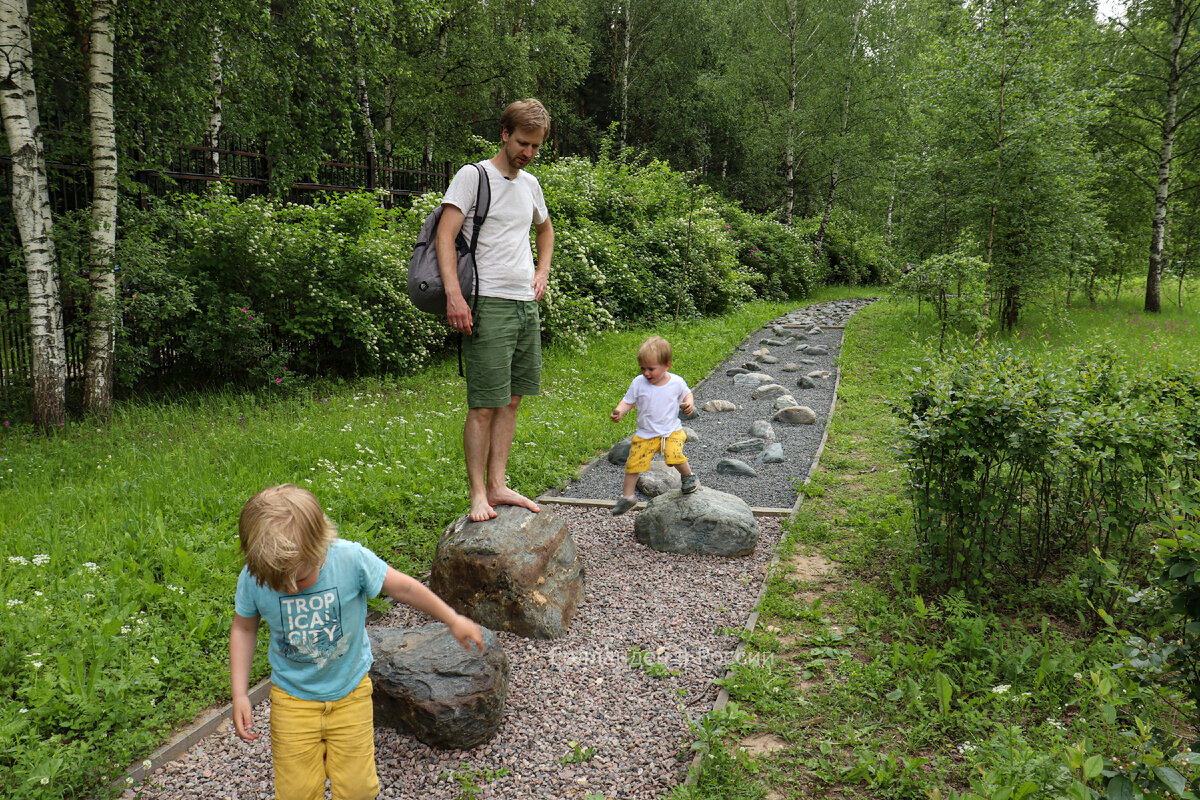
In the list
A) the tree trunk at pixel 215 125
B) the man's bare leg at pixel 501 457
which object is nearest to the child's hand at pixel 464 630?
the man's bare leg at pixel 501 457

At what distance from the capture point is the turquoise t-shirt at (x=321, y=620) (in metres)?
2.32

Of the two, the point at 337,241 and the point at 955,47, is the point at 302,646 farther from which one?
the point at 955,47

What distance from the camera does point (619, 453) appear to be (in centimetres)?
730

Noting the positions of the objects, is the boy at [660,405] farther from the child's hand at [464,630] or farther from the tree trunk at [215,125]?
the tree trunk at [215,125]

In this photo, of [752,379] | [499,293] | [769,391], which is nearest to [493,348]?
[499,293]

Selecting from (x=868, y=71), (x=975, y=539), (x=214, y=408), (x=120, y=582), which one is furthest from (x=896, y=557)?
(x=868, y=71)

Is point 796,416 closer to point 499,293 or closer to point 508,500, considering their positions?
point 508,500

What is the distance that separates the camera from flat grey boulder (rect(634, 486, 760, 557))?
16.7 ft

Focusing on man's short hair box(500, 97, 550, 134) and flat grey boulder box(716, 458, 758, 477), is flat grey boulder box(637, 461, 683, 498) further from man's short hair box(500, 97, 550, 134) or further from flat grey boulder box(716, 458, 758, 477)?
man's short hair box(500, 97, 550, 134)

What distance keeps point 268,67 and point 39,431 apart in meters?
5.20

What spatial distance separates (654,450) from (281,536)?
3689 mm

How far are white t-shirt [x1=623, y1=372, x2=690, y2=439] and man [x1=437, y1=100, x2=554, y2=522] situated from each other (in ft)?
4.43

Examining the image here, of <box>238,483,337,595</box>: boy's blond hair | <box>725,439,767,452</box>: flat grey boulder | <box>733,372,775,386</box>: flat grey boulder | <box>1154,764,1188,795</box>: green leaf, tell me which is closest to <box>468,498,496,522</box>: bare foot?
<box>238,483,337,595</box>: boy's blond hair

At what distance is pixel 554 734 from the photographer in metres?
3.24
